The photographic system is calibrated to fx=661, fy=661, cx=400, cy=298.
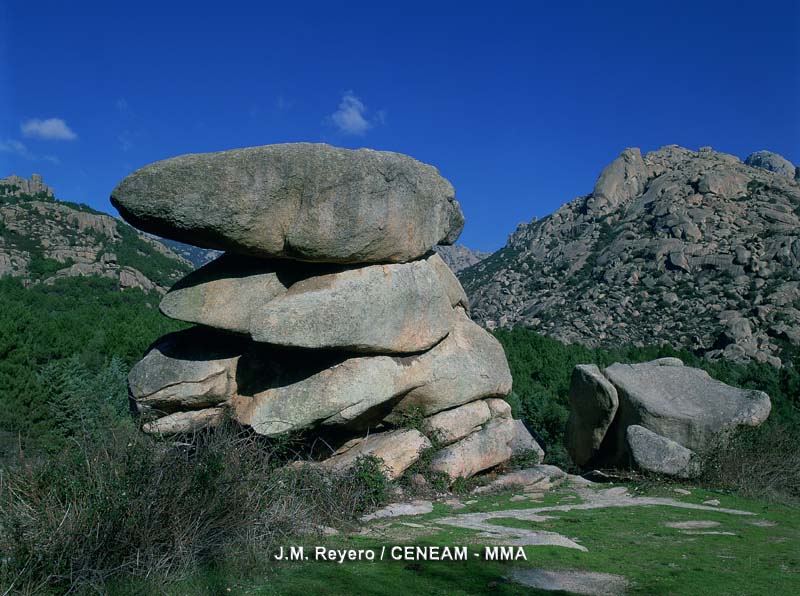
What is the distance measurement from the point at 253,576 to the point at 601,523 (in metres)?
5.75

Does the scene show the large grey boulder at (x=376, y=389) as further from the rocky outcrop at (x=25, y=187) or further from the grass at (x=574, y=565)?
the rocky outcrop at (x=25, y=187)

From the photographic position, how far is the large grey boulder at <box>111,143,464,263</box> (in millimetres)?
11289

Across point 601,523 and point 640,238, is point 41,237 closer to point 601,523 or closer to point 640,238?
point 640,238

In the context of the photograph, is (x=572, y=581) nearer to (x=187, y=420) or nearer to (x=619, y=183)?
(x=187, y=420)

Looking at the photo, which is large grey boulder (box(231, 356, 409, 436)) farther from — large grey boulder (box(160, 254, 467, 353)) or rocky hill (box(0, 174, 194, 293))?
rocky hill (box(0, 174, 194, 293))

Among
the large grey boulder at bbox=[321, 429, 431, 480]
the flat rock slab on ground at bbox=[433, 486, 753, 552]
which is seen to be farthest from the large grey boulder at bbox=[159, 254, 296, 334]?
the flat rock slab on ground at bbox=[433, 486, 753, 552]

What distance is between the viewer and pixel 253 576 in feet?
22.7

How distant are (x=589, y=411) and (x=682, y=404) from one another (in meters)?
2.21

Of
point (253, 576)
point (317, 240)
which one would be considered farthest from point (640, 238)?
point (253, 576)

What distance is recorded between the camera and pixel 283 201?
1182 cm

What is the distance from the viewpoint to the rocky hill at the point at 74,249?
58.0 metres

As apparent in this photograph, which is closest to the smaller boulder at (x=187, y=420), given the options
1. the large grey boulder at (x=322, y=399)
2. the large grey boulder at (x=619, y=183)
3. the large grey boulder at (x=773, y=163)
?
the large grey boulder at (x=322, y=399)

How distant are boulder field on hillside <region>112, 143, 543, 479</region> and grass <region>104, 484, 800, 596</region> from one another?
9.33 feet

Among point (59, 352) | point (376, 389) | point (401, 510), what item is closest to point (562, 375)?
point (376, 389)
